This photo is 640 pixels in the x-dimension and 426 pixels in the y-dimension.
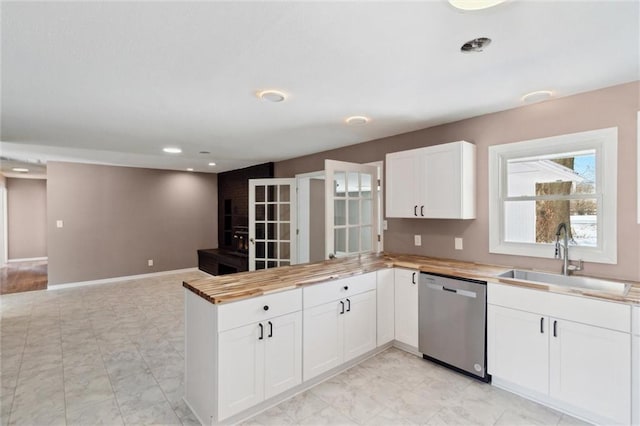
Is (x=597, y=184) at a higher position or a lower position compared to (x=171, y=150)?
lower

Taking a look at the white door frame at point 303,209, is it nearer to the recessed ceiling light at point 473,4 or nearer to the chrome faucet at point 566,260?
the chrome faucet at point 566,260

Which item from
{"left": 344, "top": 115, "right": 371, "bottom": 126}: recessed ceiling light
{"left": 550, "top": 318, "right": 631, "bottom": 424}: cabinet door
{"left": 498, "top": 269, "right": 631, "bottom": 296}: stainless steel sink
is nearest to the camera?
{"left": 550, "top": 318, "right": 631, "bottom": 424}: cabinet door

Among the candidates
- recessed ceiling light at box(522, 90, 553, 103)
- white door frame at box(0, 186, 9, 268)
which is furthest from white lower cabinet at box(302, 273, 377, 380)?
white door frame at box(0, 186, 9, 268)

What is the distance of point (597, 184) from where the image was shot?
235 cm

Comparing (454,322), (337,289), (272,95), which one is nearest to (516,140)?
(454,322)

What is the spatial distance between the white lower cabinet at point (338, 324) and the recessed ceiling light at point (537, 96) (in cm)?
197

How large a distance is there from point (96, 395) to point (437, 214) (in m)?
3.23

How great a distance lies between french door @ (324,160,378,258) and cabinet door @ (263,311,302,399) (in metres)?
1.09

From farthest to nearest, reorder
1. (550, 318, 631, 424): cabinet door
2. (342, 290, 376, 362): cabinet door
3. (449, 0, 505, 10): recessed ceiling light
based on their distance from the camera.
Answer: (342, 290, 376, 362): cabinet door → (550, 318, 631, 424): cabinet door → (449, 0, 505, 10): recessed ceiling light

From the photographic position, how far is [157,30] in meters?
1.51

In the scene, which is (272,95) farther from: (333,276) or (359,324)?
(359,324)

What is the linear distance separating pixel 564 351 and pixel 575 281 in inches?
24.3

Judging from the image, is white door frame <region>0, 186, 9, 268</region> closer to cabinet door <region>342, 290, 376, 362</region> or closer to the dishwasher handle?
cabinet door <region>342, 290, 376, 362</region>

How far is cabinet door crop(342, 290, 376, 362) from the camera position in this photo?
2.60 meters
